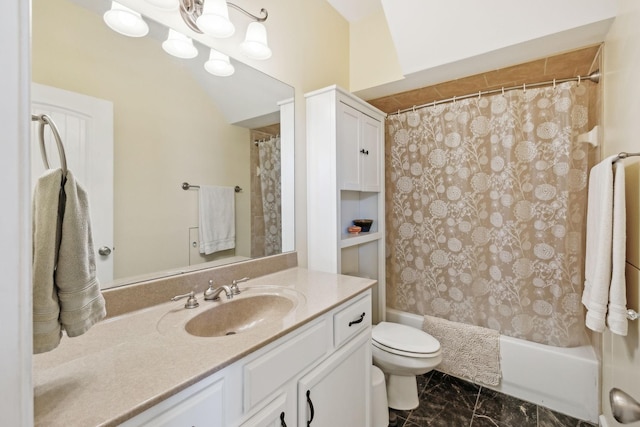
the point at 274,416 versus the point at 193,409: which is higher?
the point at 193,409

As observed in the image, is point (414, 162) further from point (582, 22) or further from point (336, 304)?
point (336, 304)

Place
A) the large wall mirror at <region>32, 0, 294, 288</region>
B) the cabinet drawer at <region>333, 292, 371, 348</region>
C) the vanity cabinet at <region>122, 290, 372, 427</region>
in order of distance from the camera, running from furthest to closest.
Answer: the cabinet drawer at <region>333, 292, 371, 348</region>
the large wall mirror at <region>32, 0, 294, 288</region>
the vanity cabinet at <region>122, 290, 372, 427</region>

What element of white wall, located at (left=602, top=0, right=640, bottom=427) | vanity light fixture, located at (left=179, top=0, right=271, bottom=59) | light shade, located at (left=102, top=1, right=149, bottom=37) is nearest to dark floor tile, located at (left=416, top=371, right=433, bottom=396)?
white wall, located at (left=602, top=0, right=640, bottom=427)

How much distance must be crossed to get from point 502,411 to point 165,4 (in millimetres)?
2635

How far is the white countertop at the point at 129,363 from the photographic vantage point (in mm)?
530

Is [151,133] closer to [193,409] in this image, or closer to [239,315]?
[239,315]

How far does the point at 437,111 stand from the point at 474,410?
1.96m

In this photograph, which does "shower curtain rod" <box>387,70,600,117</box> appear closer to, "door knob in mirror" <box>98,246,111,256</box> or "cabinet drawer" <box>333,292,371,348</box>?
"cabinet drawer" <box>333,292,371,348</box>

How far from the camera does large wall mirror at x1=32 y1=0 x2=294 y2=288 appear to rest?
2.97 feet

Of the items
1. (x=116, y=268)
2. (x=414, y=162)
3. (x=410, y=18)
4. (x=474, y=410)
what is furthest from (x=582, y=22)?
(x=116, y=268)

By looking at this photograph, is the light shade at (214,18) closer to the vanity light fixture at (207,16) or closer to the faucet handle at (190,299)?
the vanity light fixture at (207,16)

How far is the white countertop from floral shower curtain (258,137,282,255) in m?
0.60

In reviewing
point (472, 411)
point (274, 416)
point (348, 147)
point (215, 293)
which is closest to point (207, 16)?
point (348, 147)

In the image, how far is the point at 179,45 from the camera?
116 cm
